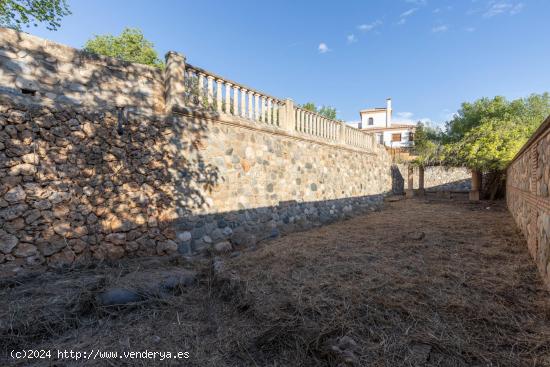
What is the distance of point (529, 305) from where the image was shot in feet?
7.59

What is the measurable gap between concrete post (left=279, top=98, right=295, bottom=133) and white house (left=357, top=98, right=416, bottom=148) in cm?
3080

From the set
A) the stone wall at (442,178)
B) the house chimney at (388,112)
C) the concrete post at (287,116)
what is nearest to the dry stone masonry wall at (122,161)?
the concrete post at (287,116)

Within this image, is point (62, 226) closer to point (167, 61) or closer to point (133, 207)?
point (133, 207)

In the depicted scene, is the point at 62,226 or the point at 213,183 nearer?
the point at 62,226

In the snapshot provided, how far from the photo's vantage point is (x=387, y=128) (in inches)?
1494

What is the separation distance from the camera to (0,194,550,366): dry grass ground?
1919 millimetres

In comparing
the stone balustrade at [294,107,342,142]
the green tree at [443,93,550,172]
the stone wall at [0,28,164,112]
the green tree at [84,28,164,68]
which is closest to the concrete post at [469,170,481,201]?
the green tree at [443,93,550,172]

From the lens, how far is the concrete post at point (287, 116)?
21.3 ft

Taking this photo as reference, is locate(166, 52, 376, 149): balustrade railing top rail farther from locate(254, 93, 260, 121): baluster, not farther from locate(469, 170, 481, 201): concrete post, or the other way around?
locate(469, 170, 481, 201): concrete post

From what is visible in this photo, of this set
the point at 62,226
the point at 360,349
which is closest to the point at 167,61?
the point at 62,226

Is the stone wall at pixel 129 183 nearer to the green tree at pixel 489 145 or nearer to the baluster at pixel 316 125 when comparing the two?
the baluster at pixel 316 125

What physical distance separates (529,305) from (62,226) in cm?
521

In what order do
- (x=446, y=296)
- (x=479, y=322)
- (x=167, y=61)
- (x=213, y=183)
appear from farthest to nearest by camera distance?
(x=213, y=183), (x=167, y=61), (x=446, y=296), (x=479, y=322)

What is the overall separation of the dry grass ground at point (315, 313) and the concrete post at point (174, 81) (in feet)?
8.56
